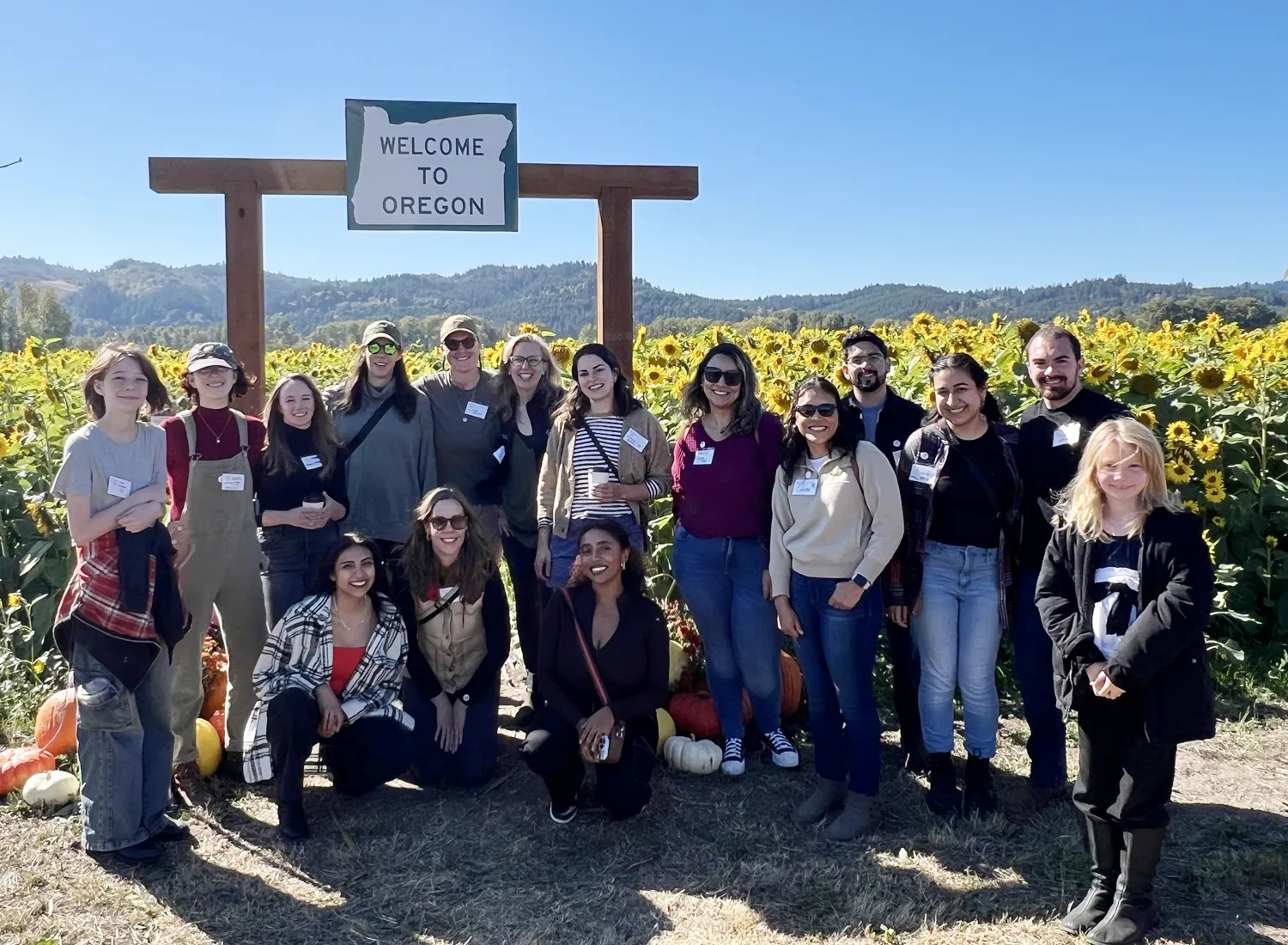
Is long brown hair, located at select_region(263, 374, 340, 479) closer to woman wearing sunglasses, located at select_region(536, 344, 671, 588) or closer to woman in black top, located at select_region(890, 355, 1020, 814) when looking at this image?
woman wearing sunglasses, located at select_region(536, 344, 671, 588)

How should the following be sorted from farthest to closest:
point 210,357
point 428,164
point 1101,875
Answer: point 428,164 → point 210,357 → point 1101,875

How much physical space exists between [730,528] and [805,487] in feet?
1.58

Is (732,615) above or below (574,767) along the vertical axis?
above

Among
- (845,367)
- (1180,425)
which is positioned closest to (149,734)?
(845,367)

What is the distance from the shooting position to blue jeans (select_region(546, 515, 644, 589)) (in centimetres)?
464

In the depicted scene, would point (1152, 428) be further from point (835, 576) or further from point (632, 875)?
point (632, 875)

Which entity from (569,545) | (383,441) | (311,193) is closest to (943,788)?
(569,545)

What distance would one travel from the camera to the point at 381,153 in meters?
5.07

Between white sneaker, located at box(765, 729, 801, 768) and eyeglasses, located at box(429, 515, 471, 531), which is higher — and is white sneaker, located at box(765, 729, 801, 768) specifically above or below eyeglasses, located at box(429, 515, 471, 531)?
below

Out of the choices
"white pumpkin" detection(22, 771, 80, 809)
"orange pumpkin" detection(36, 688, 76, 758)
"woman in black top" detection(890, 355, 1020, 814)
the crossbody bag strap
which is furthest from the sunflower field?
"woman in black top" detection(890, 355, 1020, 814)

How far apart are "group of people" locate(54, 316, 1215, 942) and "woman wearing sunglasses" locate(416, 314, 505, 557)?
13mm

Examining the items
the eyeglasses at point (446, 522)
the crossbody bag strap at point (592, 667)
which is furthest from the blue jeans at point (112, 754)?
the crossbody bag strap at point (592, 667)

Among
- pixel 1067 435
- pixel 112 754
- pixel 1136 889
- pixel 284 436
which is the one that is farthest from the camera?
pixel 284 436

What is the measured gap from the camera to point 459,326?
4.96 m
